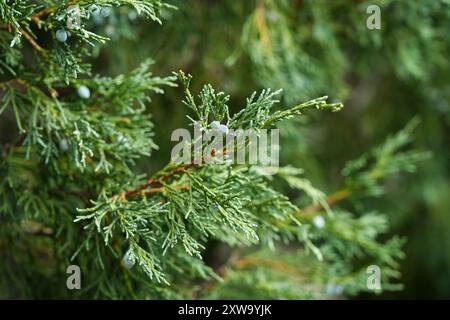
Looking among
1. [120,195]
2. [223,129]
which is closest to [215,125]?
[223,129]

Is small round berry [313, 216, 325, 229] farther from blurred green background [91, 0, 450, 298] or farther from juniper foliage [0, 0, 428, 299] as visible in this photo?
blurred green background [91, 0, 450, 298]

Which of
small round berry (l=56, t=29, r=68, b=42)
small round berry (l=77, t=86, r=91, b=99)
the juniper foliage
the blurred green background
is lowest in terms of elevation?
the juniper foliage

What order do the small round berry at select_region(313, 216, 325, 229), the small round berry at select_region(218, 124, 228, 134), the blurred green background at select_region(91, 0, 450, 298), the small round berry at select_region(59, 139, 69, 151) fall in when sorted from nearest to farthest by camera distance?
the small round berry at select_region(218, 124, 228, 134)
the small round berry at select_region(59, 139, 69, 151)
the small round berry at select_region(313, 216, 325, 229)
the blurred green background at select_region(91, 0, 450, 298)

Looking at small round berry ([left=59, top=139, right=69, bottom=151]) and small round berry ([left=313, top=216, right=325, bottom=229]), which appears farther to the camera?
small round berry ([left=313, top=216, right=325, bottom=229])

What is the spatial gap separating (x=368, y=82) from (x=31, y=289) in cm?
316

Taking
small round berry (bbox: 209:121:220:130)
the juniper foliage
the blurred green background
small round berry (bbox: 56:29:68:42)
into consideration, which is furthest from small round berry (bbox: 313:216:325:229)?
small round berry (bbox: 56:29:68:42)

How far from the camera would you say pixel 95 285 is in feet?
5.65

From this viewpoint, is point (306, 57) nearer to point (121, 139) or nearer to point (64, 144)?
point (121, 139)

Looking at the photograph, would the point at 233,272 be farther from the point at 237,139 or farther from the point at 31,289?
the point at 237,139

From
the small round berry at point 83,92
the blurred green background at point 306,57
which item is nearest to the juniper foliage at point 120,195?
the small round berry at point 83,92

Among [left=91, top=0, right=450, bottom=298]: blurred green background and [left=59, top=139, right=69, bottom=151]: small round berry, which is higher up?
[left=91, top=0, right=450, bottom=298]: blurred green background

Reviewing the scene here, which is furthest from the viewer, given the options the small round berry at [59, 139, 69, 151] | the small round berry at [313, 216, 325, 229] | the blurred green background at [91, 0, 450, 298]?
the blurred green background at [91, 0, 450, 298]

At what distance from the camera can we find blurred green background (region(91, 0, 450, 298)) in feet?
7.88

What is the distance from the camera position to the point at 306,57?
2.53 meters
